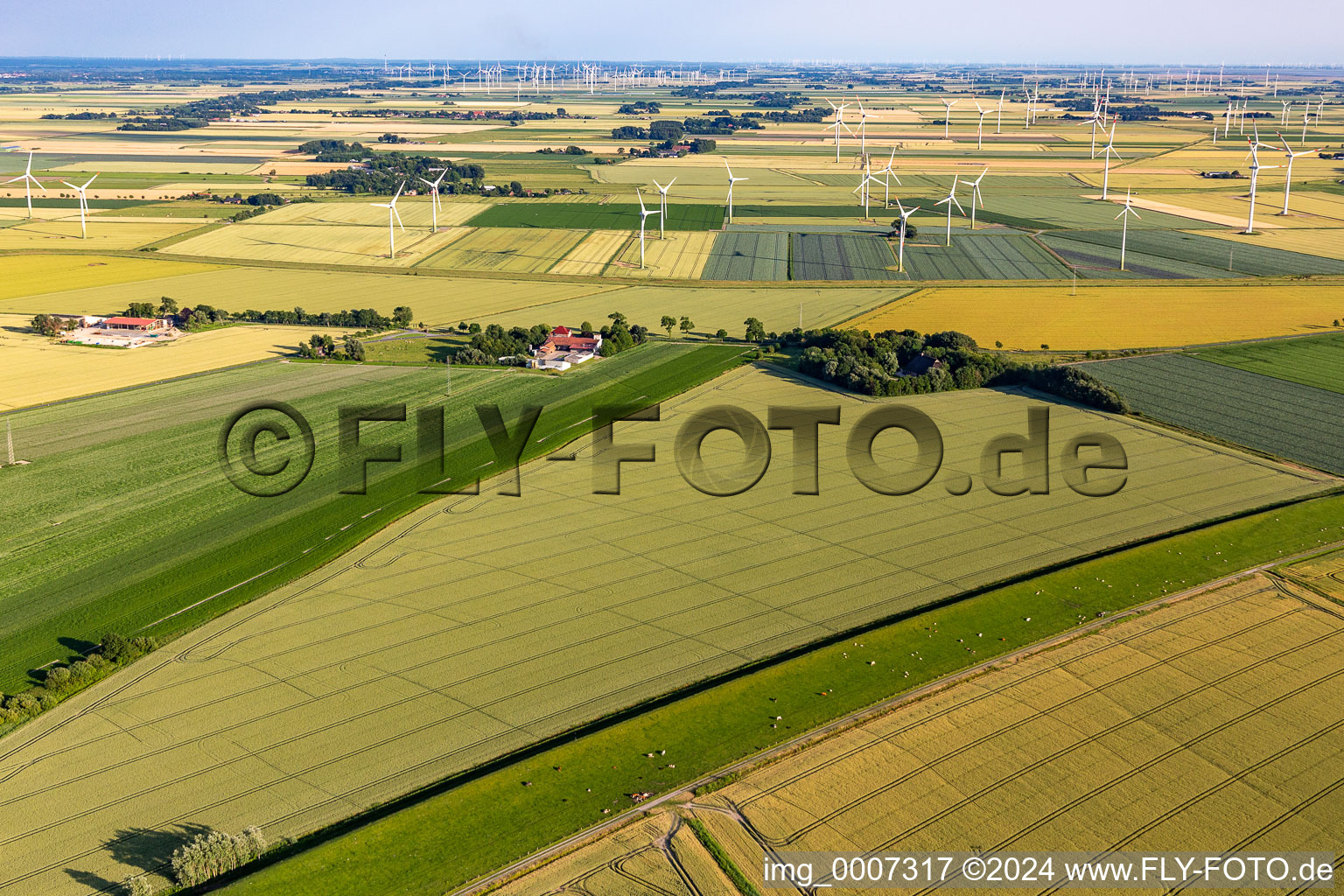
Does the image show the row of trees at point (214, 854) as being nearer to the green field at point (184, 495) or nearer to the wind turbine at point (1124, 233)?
the green field at point (184, 495)

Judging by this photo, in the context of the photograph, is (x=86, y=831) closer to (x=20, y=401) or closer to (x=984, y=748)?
(x=984, y=748)

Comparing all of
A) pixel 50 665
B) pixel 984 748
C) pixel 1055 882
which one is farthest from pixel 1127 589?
pixel 50 665

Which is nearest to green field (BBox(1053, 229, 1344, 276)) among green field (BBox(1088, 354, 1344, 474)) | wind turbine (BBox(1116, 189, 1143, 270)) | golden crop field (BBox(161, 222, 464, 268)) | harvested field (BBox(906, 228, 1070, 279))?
wind turbine (BBox(1116, 189, 1143, 270))

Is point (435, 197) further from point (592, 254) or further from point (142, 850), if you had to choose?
point (142, 850)

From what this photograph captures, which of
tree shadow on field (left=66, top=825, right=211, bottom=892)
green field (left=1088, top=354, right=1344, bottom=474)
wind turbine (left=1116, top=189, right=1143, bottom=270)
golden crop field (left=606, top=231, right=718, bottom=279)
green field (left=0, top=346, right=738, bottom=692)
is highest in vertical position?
wind turbine (left=1116, top=189, right=1143, bottom=270)

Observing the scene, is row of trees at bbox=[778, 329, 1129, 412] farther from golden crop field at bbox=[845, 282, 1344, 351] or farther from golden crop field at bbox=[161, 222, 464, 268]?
golden crop field at bbox=[161, 222, 464, 268]

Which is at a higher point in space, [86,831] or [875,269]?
[875,269]

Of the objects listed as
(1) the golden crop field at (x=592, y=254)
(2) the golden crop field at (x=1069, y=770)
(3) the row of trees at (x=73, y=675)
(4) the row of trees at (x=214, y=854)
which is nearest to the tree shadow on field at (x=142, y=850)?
(4) the row of trees at (x=214, y=854)
